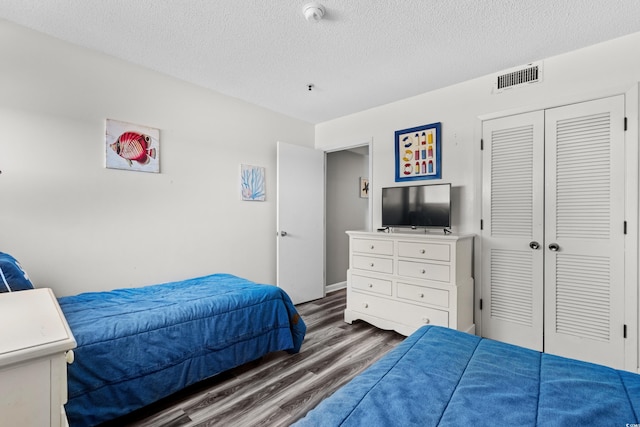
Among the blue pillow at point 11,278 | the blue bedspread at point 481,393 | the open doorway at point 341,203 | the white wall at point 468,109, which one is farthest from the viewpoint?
the open doorway at point 341,203

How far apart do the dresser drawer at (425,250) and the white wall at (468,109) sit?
53cm

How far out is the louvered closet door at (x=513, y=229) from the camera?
2543mm

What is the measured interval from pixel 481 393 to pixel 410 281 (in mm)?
1868

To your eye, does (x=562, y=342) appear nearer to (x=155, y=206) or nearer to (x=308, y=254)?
(x=308, y=254)

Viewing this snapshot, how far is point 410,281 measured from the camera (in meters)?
2.79

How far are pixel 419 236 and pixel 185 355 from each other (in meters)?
2.04

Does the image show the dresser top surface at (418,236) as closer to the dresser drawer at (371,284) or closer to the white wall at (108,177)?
the dresser drawer at (371,284)

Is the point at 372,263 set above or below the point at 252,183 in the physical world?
below

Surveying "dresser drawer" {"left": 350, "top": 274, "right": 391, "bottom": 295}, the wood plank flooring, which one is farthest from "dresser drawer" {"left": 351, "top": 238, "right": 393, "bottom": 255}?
the wood plank flooring

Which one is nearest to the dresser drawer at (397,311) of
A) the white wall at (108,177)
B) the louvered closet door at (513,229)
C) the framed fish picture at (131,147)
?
the louvered closet door at (513,229)

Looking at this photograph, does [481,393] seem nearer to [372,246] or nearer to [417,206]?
[372,246]

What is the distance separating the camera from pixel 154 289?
8.16ft

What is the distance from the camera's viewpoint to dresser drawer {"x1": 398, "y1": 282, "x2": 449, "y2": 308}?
259 centimetres

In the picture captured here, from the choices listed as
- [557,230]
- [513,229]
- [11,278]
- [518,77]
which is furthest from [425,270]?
[11,278]
